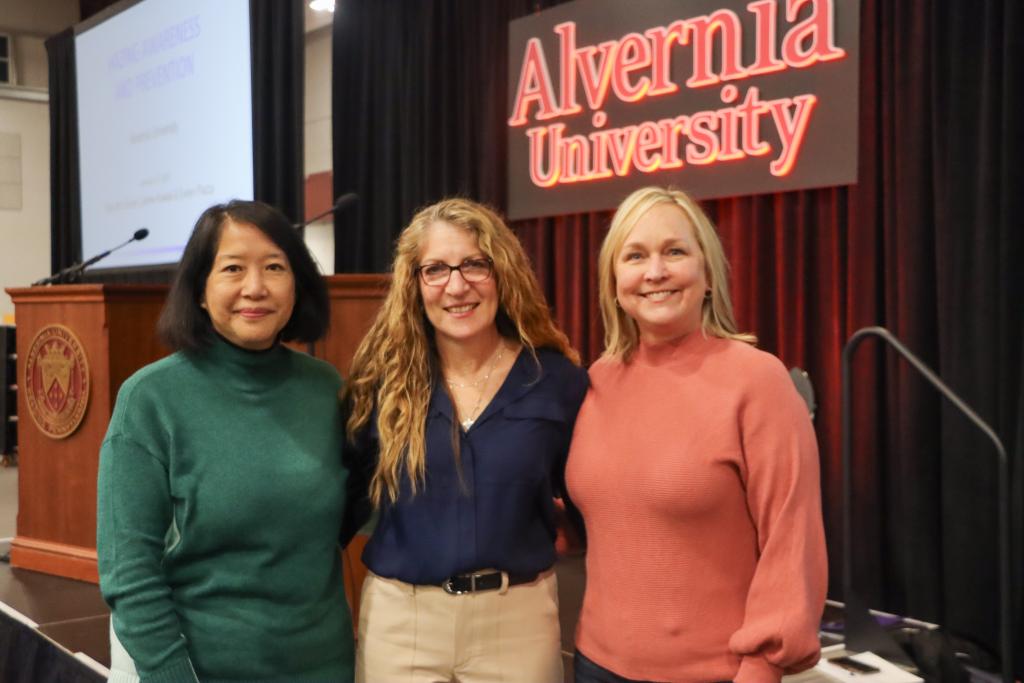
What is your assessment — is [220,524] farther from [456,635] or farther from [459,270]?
[459,270]

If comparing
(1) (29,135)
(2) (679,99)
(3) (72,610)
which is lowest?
(3) (72,610)

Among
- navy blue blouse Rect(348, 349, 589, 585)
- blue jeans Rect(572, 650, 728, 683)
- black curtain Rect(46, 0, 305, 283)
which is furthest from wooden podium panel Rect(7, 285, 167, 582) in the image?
blue jeans Rect(572, 650, 728, 683)

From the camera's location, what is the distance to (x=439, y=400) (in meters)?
1.74

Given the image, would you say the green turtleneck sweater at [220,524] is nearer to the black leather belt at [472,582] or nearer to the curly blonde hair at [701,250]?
the black leather belt at [472,582]

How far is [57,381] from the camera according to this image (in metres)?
3.84

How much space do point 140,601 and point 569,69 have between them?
385 cm

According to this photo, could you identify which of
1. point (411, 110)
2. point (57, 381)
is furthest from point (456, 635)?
point (411, 110)

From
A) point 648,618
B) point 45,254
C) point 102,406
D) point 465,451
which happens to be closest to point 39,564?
point 102,406

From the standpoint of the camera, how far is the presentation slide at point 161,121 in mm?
5289

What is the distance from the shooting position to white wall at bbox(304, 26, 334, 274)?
26.3 feet

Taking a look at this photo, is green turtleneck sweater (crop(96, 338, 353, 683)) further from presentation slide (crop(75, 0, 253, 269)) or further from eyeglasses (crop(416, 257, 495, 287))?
presentation slide (crop(75, 0, 253, 269))

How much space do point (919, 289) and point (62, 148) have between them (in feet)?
25.4

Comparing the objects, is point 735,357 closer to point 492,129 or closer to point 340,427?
point 340,427

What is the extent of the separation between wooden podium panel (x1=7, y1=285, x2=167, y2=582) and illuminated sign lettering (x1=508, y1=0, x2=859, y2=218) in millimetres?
2064
